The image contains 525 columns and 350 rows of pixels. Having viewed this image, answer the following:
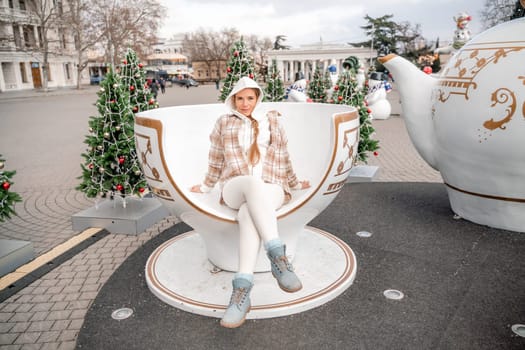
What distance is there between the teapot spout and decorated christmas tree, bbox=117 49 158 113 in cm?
318

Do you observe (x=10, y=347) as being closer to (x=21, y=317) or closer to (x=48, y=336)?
(x=48, y=336)

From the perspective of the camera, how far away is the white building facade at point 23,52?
3506 cm

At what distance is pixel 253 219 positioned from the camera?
8.64 ft

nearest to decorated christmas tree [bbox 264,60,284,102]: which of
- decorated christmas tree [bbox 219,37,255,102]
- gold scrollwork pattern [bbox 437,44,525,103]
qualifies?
decorated christmas tree [bbox 219,37,255,102]

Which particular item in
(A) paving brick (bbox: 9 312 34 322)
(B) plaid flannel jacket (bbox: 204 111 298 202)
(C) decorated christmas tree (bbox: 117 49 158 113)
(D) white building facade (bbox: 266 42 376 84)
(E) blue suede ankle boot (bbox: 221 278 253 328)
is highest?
(D) white building facade (bbox: 266 42 376 84)

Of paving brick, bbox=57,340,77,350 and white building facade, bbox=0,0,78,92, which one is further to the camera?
white building facade, bbox=0,0,78,92

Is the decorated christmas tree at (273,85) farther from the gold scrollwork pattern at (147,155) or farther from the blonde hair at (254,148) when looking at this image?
the gold scrollwork pattern at (147,155)

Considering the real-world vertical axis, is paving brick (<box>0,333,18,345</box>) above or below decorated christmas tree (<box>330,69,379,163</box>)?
below

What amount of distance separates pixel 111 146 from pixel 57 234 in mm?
1149

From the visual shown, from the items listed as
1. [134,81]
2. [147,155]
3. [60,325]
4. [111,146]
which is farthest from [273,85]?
[60,325]

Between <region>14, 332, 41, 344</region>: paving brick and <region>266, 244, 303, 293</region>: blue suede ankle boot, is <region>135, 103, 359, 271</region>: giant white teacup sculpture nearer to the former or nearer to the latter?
<region>266, 244, 303, 293</region>: blue suede ankle boot

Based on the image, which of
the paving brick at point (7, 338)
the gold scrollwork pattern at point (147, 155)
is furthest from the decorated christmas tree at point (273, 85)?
the paving brick at point (7, 338)

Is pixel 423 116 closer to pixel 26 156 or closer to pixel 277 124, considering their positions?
pixel 277 124

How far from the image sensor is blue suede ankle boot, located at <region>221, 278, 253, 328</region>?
238 cm
